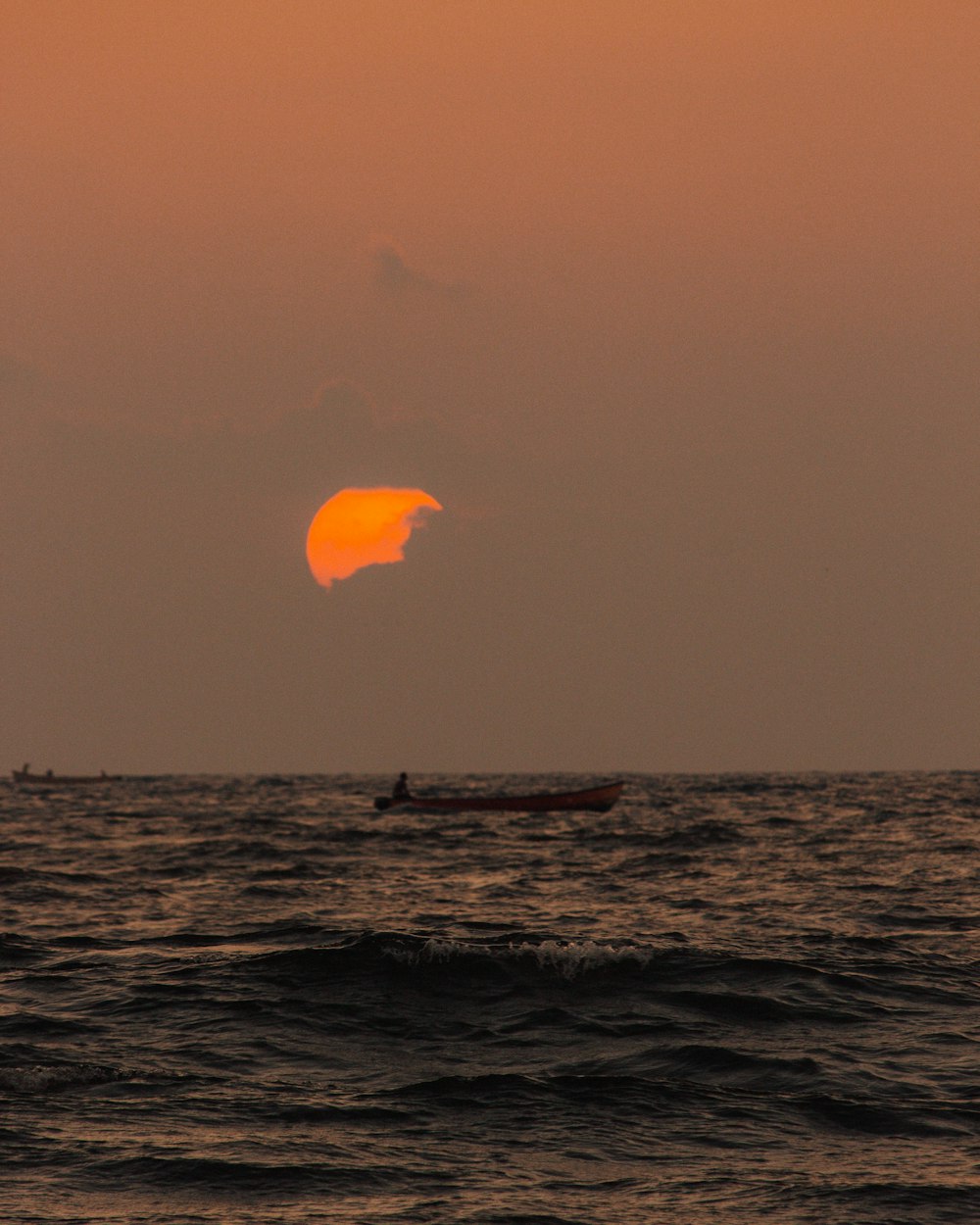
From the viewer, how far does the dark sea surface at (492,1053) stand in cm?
1008

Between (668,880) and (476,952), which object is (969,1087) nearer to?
(476,952)

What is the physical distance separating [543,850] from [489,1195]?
3786cm

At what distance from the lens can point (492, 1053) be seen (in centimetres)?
1505

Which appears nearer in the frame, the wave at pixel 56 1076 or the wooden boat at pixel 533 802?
the wave at pixel 56 1076

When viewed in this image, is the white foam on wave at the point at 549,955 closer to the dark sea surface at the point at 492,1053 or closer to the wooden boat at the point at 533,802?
the dark sea surface at the point at 492,1053

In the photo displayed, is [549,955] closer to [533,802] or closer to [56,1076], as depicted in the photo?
[56,1076]

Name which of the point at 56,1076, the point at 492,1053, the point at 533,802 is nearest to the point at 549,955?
the point at 492,1053

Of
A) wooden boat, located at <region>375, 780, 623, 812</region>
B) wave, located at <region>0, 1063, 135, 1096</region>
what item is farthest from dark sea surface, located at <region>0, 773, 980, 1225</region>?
wooden boat, located at <region>375, 780, 623, 812</region>

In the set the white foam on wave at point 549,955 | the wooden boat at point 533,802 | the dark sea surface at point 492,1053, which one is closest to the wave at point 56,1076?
the dark sea surface at point 492,1053

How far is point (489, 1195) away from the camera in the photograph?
993cm

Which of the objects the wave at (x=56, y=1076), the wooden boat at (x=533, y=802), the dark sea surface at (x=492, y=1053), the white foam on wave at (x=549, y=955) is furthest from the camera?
the wooden boat at (x=533, y=802)

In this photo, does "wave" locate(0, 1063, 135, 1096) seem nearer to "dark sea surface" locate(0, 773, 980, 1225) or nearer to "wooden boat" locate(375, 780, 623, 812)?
"dark sea surface" locate(0, 773, 980, 1225)

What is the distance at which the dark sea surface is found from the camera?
33.1 feet

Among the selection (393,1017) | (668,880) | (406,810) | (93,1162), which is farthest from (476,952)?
(406,810)
